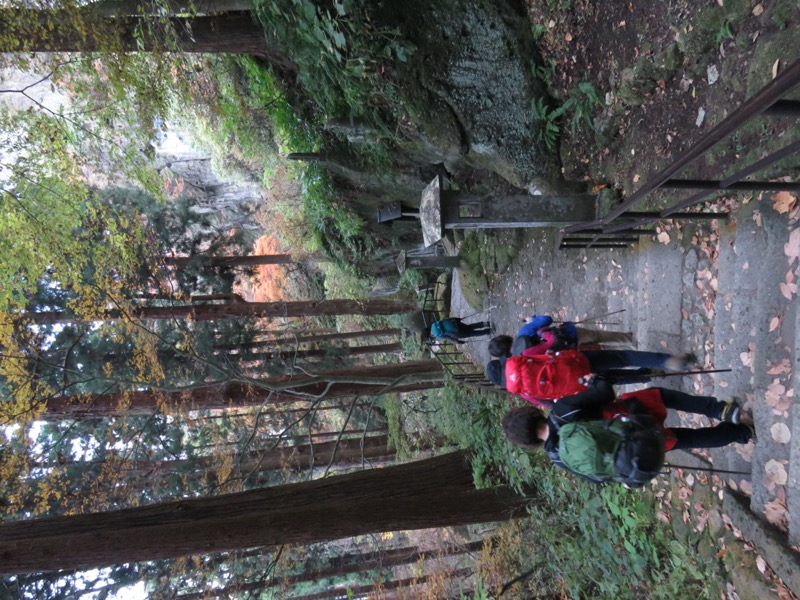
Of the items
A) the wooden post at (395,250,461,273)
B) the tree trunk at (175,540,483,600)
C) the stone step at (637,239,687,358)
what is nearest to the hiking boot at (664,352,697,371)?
the stone step at (637,239,687,358)

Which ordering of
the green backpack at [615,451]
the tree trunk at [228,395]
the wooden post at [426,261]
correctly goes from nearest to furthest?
1. the green backpack at [615,451]
2. the tree trunk at [228,395]
3. the wooden post at [426,261]

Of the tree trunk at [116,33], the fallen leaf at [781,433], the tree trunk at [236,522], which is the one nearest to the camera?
the fallen leaf at [781,433]

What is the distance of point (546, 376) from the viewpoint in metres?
4.00

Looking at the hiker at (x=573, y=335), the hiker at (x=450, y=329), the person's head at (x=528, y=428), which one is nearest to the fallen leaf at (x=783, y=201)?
the hiker at (x=573, y=335)

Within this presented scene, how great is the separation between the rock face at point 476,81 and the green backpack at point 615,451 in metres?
4.22

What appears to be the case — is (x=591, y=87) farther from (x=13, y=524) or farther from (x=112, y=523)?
(x=13, y=524)

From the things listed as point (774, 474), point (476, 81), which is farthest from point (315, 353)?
point (774, 474)

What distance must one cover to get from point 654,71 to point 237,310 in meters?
9.13

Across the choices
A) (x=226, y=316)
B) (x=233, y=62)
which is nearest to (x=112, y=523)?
(x=226, y=316)

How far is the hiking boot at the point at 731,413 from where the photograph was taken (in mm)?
3732

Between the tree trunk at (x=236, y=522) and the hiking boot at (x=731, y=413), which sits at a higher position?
the hiking boot at (x=731, y=413)

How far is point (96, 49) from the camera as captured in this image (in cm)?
655

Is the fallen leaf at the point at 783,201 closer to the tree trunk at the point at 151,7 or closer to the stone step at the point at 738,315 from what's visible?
the stone step at the point at 738,315

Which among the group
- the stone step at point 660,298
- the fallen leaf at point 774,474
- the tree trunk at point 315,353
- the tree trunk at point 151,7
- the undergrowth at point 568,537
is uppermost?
the tree trunk at point 151,7
